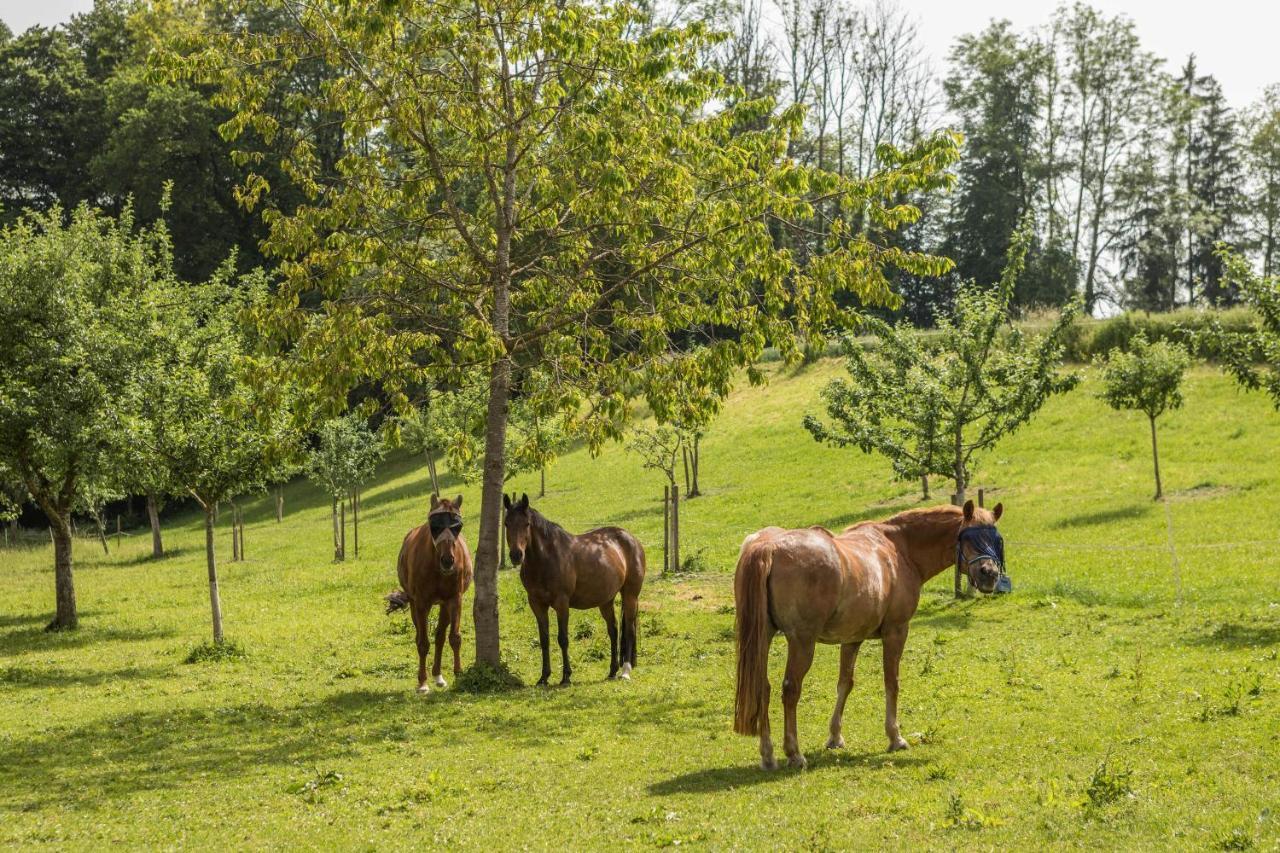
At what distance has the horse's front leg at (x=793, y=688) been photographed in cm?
1012

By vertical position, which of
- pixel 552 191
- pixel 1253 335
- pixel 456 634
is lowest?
pixel 456 634

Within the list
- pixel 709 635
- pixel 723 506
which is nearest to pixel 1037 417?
pixel 723 506

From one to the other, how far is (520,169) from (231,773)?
986 centimetres

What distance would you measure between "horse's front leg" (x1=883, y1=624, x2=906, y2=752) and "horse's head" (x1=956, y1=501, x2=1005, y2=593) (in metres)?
0.94

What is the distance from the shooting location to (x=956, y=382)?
23.4 meters

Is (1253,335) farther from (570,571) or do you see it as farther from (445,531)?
(445,531)

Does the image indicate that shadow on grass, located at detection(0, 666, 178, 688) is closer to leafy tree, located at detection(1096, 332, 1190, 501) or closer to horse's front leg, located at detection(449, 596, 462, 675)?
horse's front leg, located at detection(449, 596, 462, 675)

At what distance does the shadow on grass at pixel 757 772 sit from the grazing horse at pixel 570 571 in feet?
17.5

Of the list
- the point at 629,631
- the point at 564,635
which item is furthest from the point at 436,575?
the point at 629,631

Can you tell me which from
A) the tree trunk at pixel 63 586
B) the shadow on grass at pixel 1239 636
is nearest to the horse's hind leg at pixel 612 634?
the shadow on grass at pixel 1239 636

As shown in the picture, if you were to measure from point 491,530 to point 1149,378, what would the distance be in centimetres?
2468

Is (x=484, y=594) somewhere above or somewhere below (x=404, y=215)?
below

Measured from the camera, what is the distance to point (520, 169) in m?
17.1

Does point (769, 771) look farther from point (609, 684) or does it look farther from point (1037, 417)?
point (1037, 417)
